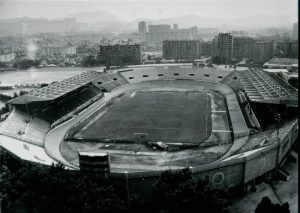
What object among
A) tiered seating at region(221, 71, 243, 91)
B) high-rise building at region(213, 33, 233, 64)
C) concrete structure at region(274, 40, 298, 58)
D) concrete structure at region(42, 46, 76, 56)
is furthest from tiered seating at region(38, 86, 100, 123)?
concrete structure at region(42, 46, 76, 56)

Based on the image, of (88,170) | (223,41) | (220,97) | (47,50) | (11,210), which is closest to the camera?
(11,210)

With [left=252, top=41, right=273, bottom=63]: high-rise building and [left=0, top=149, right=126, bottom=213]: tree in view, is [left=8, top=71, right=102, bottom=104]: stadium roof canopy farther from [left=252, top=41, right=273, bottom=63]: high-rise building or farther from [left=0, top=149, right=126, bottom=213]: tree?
[left=252, top=41, right=273, bottom=63]: high-rise building

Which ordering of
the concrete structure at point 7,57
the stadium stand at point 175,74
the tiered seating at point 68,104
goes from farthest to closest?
the concrete structure at point 7,57 → the stadium stand at point 175,74 → the tiered seating at point 68,104

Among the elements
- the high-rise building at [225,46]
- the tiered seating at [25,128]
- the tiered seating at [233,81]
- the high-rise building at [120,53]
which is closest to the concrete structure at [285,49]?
the high-rise building at [225,46]

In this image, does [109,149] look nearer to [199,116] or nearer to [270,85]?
[199,116]

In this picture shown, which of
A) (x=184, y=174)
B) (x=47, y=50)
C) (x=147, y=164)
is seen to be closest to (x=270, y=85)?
(x=147, y=164)

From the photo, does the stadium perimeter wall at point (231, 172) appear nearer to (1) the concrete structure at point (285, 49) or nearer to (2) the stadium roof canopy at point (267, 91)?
(2) the stadium roof canopy at point (267, 91)

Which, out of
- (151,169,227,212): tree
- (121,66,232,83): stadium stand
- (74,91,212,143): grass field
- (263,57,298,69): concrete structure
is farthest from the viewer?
(263,57,298,69): concrete structure
